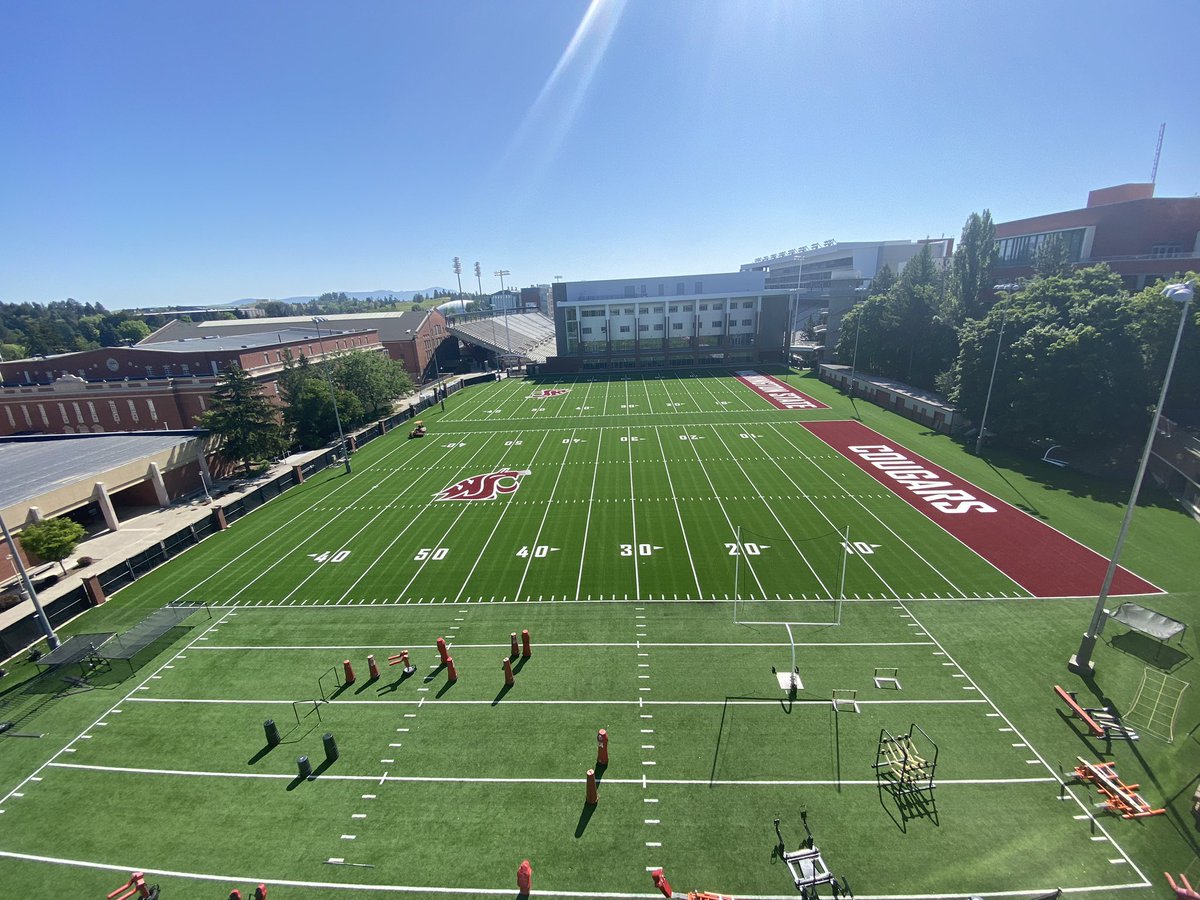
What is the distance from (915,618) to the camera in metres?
18.5

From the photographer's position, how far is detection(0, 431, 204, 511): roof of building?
27422 millimetres

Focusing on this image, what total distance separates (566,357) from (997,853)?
72.5 meters

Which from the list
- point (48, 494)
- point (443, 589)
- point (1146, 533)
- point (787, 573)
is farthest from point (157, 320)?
point (1146, 533)

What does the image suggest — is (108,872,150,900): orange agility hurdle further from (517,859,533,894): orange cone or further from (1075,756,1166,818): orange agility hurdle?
(1075,756,1166,818): orange agility hurdle

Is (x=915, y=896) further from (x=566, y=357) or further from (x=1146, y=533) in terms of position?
(x=566, y=357)

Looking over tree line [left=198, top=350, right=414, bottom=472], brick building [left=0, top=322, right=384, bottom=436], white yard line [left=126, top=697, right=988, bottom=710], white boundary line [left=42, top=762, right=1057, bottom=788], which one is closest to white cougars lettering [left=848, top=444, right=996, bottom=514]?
white yard line [left=126, top=697, right=988, bottom=710]

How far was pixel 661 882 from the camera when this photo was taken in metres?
10.0

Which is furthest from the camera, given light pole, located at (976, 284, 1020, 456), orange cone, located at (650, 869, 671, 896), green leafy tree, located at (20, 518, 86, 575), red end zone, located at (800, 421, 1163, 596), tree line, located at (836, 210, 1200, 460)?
light pole, located at (976, 284, 1020, 456)

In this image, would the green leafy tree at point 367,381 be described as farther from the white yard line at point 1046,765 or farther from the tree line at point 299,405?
the white yard line at point 1046,765

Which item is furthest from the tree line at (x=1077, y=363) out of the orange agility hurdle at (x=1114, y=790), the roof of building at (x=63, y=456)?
the roof of building at (x=63, y=456)

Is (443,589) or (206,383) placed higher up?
(206,383)

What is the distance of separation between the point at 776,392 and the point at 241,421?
168ft

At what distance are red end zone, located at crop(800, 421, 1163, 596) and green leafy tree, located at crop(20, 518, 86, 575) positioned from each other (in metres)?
41.9

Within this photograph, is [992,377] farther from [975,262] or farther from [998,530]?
[975,262]
